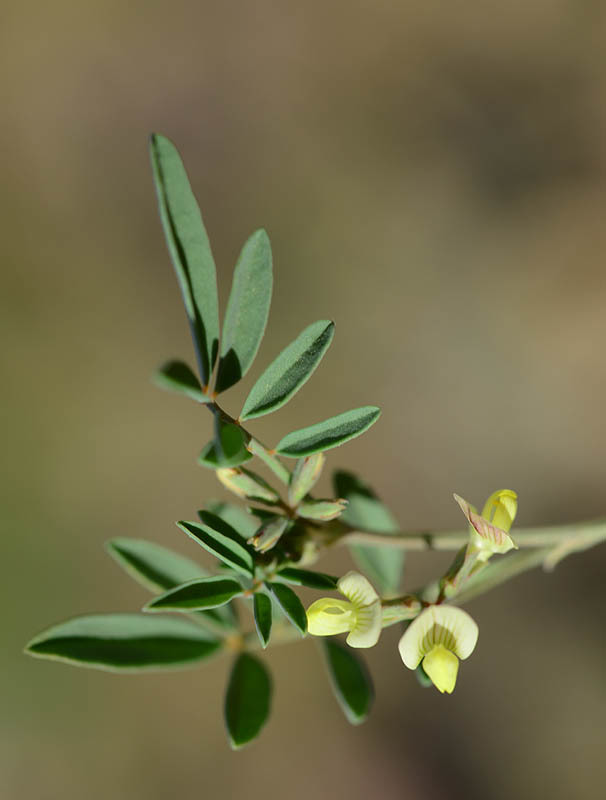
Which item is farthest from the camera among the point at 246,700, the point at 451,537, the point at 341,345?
the point at 341,345

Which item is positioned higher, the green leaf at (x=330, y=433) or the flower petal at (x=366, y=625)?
the green leaf at (x=330, y=433)

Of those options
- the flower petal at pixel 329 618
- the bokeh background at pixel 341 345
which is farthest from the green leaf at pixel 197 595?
the bokeh background at pixel 341 345

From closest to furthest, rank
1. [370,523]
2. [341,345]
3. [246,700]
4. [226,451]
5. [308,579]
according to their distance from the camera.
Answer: [226,451] → [308,579] → [246,700] → [370,523] → [341,345]

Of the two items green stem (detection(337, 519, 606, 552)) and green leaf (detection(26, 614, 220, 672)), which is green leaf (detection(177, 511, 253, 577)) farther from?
green leaf (detection(26, 614, 220, 672))

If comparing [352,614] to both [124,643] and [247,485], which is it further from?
[124,643]

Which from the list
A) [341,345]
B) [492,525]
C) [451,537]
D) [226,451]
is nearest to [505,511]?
[492,525]

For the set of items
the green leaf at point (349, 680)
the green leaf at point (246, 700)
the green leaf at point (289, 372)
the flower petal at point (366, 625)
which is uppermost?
the green leaf at point (289, 372)

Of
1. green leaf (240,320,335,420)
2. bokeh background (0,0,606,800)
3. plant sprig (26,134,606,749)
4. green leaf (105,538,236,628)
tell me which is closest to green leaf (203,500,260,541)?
plant sprig (26,134,606,749)

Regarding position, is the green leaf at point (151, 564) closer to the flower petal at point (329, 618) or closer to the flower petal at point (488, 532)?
the flower petal at point (329, 618)
